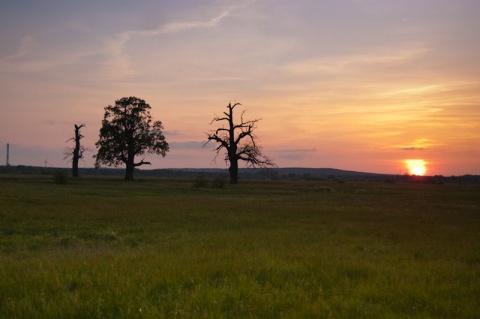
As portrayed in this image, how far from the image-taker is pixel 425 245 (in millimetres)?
14000

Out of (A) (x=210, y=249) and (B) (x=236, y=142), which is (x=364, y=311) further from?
(B) (x=236, y=142)

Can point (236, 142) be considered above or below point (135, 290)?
above

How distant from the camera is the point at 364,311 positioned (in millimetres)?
6586

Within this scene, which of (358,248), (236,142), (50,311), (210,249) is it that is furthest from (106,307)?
(236,142)

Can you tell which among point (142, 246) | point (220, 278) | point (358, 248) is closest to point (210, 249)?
point (142, 246)

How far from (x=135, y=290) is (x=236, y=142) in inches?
2370

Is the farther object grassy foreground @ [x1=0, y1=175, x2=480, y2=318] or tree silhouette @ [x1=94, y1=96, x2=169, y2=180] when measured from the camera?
tree silhouette @ [x1=94, y1=96, x2=169, y2=180]

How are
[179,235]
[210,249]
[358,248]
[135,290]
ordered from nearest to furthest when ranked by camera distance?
[135,290] → [210,249] → [358,248] → [179,235]

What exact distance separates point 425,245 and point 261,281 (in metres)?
8.00

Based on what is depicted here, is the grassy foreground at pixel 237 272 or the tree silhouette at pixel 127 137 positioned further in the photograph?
the tree silhouette at pixel 127 137

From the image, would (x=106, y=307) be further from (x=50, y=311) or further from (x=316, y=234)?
(x=316, y=234)

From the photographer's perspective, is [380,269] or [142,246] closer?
[380,269]

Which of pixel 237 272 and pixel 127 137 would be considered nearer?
pixel 237 272

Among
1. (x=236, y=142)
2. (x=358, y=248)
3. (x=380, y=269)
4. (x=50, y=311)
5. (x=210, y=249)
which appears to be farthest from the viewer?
(x=236, y=142)
